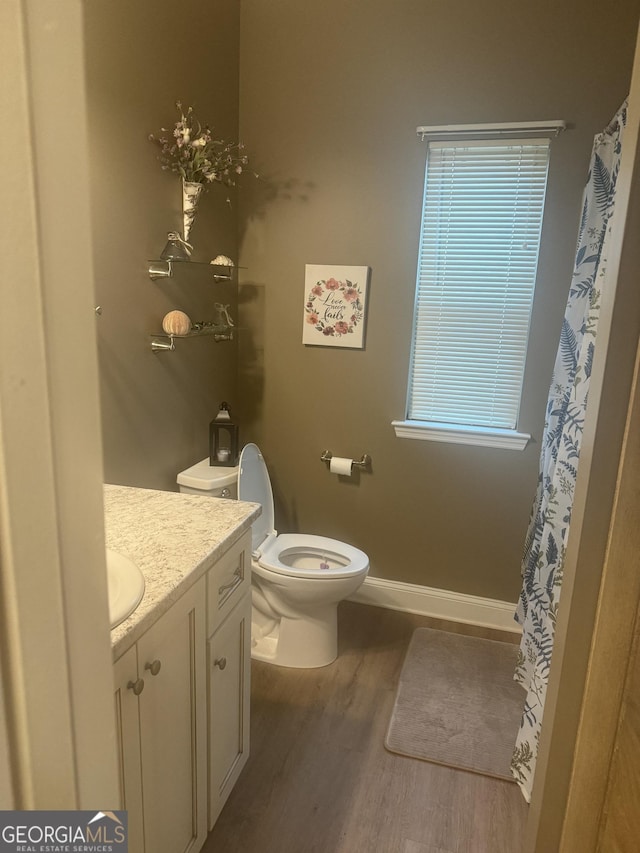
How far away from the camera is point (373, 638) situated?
269 cm

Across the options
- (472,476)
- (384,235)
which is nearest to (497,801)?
(472,476)

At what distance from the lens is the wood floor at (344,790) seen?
66.3 inches

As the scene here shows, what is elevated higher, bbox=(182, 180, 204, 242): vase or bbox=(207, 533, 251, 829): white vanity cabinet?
bbox=(182, 180, 204, 242): vase

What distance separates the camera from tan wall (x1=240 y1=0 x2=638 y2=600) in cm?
232

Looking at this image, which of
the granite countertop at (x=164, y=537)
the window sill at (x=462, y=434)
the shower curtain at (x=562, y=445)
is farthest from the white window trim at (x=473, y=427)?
the granite countertop at (x=164, y=537)

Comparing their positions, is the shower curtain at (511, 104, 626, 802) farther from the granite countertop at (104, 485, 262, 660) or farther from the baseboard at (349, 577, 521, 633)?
the granite countertop at (104, 485, 262, 660)

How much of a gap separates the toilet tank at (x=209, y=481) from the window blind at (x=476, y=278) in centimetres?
94

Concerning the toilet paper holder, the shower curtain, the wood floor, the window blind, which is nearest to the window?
the window blind

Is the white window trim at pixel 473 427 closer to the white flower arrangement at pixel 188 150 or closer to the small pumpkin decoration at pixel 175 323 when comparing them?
the white flower arrangement at pixel 188 150

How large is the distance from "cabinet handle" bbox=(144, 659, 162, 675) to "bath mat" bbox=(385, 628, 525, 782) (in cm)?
120

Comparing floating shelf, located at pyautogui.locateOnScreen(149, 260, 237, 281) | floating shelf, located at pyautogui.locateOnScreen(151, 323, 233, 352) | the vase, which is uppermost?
the vase

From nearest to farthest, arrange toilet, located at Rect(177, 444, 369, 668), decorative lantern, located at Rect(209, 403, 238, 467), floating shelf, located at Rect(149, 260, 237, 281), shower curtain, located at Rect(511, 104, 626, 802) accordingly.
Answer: shower curtain, located at Rect(511, 104, 626, 802), floating shelf, located at Rect(149, 260, 237, 281), toilet, located at Rect(177, 444, 369, 668), decorative lantern, located at Rect(209, 403, 238, 467)

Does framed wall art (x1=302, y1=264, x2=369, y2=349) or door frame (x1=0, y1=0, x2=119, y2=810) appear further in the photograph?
framed wall art (x1=302, y1=264, x2=369, y2=349)

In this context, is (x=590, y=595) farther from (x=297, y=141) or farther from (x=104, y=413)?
(x=297, y=141)
